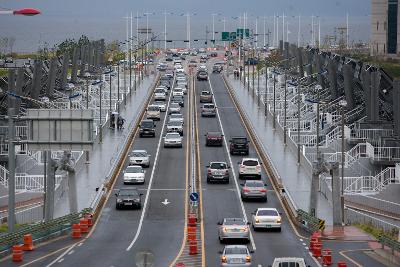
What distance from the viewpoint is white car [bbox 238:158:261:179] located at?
68.9m

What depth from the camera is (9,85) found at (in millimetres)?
79375

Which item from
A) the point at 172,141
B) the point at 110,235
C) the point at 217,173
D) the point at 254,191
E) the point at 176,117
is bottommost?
the point at 110,235

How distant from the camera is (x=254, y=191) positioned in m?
61.4

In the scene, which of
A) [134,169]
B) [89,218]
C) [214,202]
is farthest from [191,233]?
[134,169]

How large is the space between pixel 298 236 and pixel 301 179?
55.0 ft

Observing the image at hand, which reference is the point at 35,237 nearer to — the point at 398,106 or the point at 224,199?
the point at 224,199

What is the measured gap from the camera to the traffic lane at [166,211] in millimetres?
47594

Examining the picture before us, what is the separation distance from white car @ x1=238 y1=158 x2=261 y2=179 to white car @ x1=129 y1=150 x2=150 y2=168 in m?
6.85

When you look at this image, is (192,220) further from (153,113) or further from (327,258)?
(153,113)

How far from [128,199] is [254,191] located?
21.9 feet

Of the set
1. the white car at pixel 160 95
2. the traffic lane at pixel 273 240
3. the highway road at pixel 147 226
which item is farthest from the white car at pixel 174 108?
the highway road at pixel 147 226

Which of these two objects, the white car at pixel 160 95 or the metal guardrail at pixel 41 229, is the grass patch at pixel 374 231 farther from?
the white car at pixel 160 95

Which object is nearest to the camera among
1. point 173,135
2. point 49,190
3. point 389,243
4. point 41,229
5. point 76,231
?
point 389,243

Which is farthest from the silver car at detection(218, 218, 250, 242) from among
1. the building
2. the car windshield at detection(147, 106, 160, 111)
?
the building
